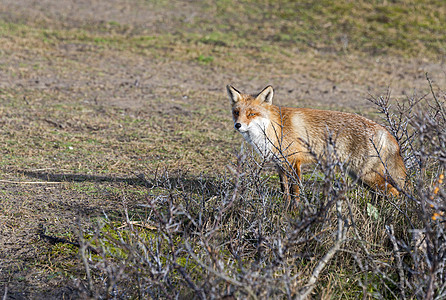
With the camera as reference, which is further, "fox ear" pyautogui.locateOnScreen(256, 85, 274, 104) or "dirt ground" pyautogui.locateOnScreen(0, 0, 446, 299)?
"fox ear" pyautogui.locateOnScreen(256, 85, 274, 104)

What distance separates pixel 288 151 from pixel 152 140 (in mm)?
3077

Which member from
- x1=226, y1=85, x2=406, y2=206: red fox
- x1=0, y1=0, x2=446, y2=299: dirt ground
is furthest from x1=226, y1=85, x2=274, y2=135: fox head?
x1=0, y1=0, x2=446, y2=299: dirt ground

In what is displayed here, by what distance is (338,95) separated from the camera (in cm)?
1166

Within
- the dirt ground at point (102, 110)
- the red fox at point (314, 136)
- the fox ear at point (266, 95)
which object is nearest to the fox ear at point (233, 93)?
the red fox at point (314, 136)

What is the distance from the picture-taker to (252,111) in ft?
18.4

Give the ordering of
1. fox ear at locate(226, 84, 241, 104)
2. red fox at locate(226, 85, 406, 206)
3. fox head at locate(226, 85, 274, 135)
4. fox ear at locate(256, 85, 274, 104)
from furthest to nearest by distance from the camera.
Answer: fox ear at locate(226, 84, 241, 104), fox ear at locate(256, 85, 274, 104), fox head at locate(226, 85, 274, 135), red fox at locate(226, 85, 406, 206)

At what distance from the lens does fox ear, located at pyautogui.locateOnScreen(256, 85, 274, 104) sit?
18.6ft

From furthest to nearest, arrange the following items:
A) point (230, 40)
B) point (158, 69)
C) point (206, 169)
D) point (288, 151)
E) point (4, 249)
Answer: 1. point (230, 40)
2. point (158, 69)
3. point (206, 169)
4. point (288, 151)
5. point (4, 249)

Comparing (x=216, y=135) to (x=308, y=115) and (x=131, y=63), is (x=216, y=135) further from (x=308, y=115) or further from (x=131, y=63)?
(x=131, y=63)

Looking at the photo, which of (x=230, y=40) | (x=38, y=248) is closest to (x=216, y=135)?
(x=38, y=248)

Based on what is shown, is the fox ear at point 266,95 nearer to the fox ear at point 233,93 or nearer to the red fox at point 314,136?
the red fox at point 314,136

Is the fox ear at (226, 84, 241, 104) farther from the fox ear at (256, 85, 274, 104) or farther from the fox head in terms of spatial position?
the fox ear at (256, 85, 274, 104)

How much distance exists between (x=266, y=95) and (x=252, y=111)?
30 cm

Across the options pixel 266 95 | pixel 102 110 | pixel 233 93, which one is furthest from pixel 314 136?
pixel 102 110
